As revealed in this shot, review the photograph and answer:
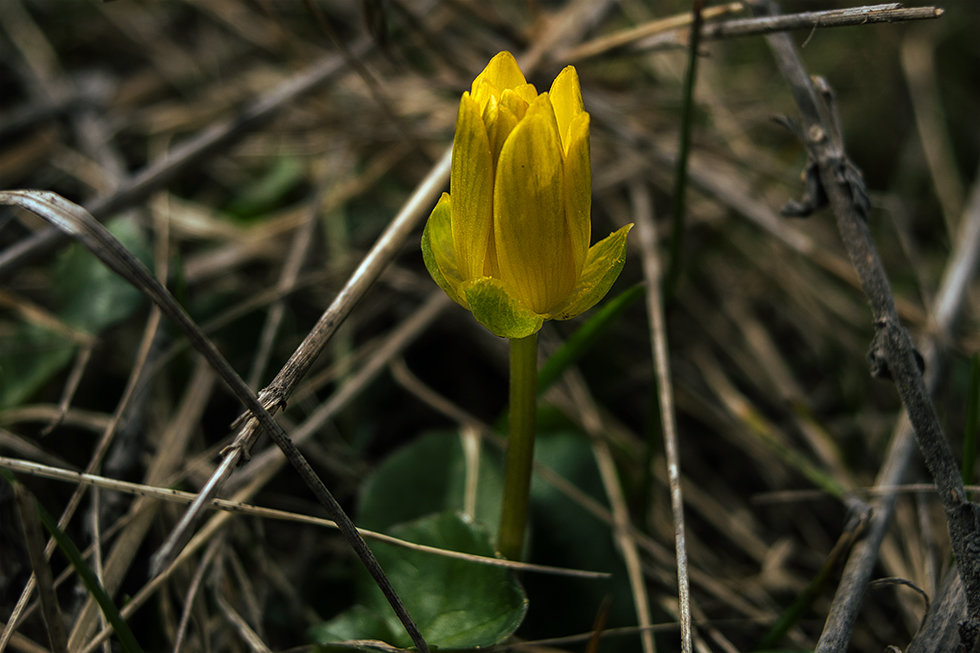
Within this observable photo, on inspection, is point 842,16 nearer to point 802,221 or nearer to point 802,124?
point 802,124

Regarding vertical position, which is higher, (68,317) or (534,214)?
(534,214)

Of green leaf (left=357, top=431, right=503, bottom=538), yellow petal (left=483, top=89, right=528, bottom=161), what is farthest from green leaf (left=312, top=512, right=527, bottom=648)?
yellow petal (left=483, top=89, right=528, bottom=161)

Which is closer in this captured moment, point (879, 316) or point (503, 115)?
point (503, 115)

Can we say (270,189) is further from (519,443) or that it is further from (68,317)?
(519,443)

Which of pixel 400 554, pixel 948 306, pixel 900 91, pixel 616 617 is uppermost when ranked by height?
pixel 900 91

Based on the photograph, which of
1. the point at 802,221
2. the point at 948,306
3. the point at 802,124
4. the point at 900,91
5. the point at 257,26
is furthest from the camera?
the point at 900,91

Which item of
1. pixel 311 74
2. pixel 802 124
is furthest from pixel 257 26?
pixel 802 124

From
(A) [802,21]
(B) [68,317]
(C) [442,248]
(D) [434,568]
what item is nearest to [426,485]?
(D) [434,568]

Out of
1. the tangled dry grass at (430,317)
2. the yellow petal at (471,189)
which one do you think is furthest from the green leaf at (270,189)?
the yellow petal at (471,189)
